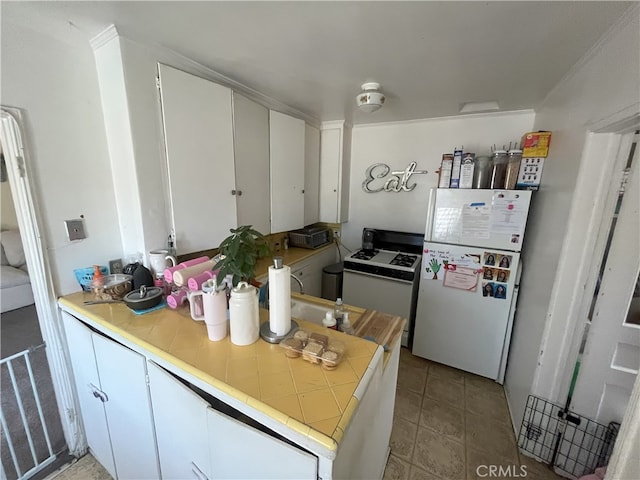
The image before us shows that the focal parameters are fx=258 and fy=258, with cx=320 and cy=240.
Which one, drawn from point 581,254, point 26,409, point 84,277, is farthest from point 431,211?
point 26,409

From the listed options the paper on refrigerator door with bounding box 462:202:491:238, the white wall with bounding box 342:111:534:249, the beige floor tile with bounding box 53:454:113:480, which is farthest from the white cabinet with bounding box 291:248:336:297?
the beige floor tile with bounding box 53:454:113:480

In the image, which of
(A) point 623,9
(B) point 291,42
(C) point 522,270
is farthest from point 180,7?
(C) point 522,270

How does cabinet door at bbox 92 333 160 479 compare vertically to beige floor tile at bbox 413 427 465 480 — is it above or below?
above

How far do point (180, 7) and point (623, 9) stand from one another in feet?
5.64

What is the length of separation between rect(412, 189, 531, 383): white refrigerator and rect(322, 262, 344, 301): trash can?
33.4 inches

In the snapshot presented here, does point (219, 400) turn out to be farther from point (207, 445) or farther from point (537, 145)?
point (537, 145)

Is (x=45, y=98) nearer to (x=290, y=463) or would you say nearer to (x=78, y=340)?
(x=78, y=340)

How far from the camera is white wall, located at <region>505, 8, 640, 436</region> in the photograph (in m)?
1.06

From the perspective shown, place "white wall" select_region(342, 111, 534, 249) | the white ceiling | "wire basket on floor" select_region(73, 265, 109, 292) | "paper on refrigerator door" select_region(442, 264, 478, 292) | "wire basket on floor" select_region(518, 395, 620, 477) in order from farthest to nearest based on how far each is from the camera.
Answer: "white wall" select_region(342, 111, 534, 249) → "paper on refrigerator door" select_region(442, 264, 478, 292) → "wire basket on floor" select_region(73, 265, 109, 292) → "wire basket on floor" select_region(518, 395, 620, 477) → the white ceiling

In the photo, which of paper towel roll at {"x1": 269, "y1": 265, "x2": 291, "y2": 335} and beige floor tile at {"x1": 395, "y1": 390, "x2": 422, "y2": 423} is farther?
beige floor tile at {"x1": 395, "y1": 390, "x2": 422, "y2": 423}

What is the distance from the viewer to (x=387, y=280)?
7.71 feet

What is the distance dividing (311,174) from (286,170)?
17.7 inches

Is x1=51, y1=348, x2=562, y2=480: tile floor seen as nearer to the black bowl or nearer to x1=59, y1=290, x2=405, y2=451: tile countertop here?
x1=59, y1=290, x2=405, y2=451: tile countertop

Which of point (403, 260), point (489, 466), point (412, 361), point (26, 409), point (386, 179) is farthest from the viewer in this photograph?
point (386, 179)
